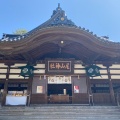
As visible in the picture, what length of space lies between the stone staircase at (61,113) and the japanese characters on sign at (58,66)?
10.1 ft

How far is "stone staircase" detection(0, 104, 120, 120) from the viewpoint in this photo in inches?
337

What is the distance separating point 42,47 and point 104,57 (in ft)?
13.2

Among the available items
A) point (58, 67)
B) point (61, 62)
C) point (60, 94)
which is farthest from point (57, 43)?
point (60, 94)

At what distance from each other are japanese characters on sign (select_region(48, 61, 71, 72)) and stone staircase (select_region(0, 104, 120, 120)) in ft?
10.1

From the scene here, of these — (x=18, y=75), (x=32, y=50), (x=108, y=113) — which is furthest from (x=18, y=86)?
(x=108, y=113)

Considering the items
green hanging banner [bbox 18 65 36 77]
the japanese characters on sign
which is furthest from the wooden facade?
green hanging banner [bbox 18 65 36 77]

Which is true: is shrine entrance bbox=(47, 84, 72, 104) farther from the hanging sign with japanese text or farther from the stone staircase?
the stone staircase

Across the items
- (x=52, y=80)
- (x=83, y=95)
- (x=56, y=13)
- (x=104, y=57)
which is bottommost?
(x=83, y=95)

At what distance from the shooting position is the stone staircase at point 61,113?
856cm

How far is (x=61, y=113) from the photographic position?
8.88 m

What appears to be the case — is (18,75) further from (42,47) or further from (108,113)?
(108,113)

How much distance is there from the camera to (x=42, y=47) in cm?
1112

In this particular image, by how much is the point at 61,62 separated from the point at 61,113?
3905mm

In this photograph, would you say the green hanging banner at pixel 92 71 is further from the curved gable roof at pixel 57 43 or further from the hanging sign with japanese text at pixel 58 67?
the hanging sign with japanese text at pixel 58 67
